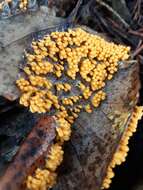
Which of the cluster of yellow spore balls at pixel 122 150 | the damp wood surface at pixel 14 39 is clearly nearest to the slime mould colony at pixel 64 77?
the damp wood surface at pixel 14 39

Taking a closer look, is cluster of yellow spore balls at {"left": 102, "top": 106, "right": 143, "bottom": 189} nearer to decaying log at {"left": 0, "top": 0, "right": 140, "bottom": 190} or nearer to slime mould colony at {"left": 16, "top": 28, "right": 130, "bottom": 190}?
decaying log at {"left": 0, "top": 0, "right": 140, "bottom": 190}

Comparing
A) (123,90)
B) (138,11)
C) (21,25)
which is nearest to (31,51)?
(21,25)

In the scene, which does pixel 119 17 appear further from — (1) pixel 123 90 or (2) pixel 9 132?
(2) pixel 9 132

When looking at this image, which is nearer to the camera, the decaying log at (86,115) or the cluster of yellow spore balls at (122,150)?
the decaying log at (86,115)

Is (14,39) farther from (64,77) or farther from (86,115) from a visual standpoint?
(86,115)

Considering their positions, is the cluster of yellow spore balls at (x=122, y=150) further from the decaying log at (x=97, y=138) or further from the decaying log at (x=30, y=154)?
the decaying log at (x=30, y=154)

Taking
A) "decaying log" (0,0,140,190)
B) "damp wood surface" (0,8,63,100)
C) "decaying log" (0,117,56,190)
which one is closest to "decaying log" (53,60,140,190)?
"decaying log" (0,0,140,190)

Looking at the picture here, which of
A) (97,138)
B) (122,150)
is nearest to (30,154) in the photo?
(97,138)
